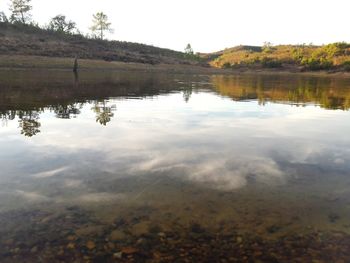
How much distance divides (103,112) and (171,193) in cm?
1006

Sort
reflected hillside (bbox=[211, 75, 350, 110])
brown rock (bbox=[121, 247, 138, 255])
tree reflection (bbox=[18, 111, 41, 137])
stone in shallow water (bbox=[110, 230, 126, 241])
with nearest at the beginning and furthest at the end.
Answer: brown rock (bbox=[121, 247, 138, 255]) → stone in shallow water (bbox=[110, 230, 126, 241]) → tree reflection (bbox=[18, 111, 41, 137]) → reflected hillside (bbox=[211, 75, 350, 110])

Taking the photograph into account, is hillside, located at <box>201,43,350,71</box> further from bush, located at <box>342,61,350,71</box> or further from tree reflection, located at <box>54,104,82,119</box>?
tree reflection, located at <box>54,104,82,119</box>

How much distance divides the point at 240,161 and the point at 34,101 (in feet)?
43.8

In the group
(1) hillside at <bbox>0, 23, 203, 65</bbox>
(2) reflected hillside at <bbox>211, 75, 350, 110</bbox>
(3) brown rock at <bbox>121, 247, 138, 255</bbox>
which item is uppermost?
(1) hillside at <bbox>0, 23, 203, 65</bbox>

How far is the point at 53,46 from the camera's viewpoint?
253ft

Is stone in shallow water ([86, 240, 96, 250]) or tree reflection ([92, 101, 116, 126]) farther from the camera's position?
tree reflection ([92, 101, 116, 126])

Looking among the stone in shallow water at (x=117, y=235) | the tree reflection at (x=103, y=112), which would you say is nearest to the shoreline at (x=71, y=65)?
the tree reflection at (x=103, y=112)

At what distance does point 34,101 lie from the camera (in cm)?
1836

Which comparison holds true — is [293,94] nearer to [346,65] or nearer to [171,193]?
[171,193]

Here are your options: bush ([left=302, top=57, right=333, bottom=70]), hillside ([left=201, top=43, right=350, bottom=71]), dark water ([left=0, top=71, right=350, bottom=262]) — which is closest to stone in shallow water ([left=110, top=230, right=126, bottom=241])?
dark water ([left=0, top=71, right=350, bottom=262])

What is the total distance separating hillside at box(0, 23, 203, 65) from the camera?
69.7m

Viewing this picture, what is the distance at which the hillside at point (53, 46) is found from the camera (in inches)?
2744

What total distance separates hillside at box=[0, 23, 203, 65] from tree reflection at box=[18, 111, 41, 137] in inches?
2209

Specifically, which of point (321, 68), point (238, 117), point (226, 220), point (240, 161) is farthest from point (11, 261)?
point (321, 68)
